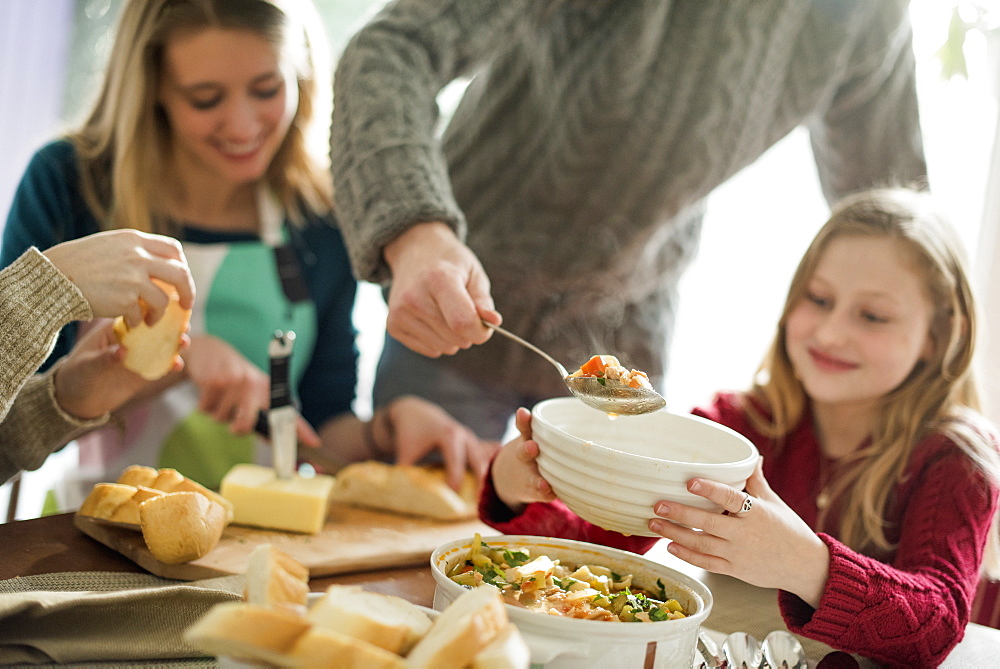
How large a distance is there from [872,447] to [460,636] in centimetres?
111

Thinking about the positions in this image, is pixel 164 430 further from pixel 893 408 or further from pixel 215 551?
pixel 893 408

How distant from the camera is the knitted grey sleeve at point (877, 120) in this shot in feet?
5.62

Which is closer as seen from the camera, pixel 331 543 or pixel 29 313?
pixel 29 313

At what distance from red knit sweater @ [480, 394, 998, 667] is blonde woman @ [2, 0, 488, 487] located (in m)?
0.46

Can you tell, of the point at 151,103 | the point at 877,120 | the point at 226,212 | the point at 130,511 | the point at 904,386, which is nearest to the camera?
the point at 130,511

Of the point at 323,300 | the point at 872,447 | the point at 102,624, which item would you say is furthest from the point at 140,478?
the point at 872,447

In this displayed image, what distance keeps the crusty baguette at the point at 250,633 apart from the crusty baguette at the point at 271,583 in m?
0.05

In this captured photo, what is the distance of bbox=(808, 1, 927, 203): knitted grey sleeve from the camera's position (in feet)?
5.62

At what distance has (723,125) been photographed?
166cm

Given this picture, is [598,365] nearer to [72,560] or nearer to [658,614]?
[658,614]

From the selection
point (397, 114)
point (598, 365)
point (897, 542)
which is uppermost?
A: point (397, 114)

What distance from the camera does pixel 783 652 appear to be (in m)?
0.94

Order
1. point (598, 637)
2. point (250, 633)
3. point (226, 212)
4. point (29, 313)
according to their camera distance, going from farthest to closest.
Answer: point (226, 212), point (29, 313), point (598, 637), point (250, 633)

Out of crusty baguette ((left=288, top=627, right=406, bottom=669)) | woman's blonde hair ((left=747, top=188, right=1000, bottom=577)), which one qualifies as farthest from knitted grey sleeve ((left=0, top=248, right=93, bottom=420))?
woman's blonde hair ((left=747, top=188, right=1000, bottom=577))
